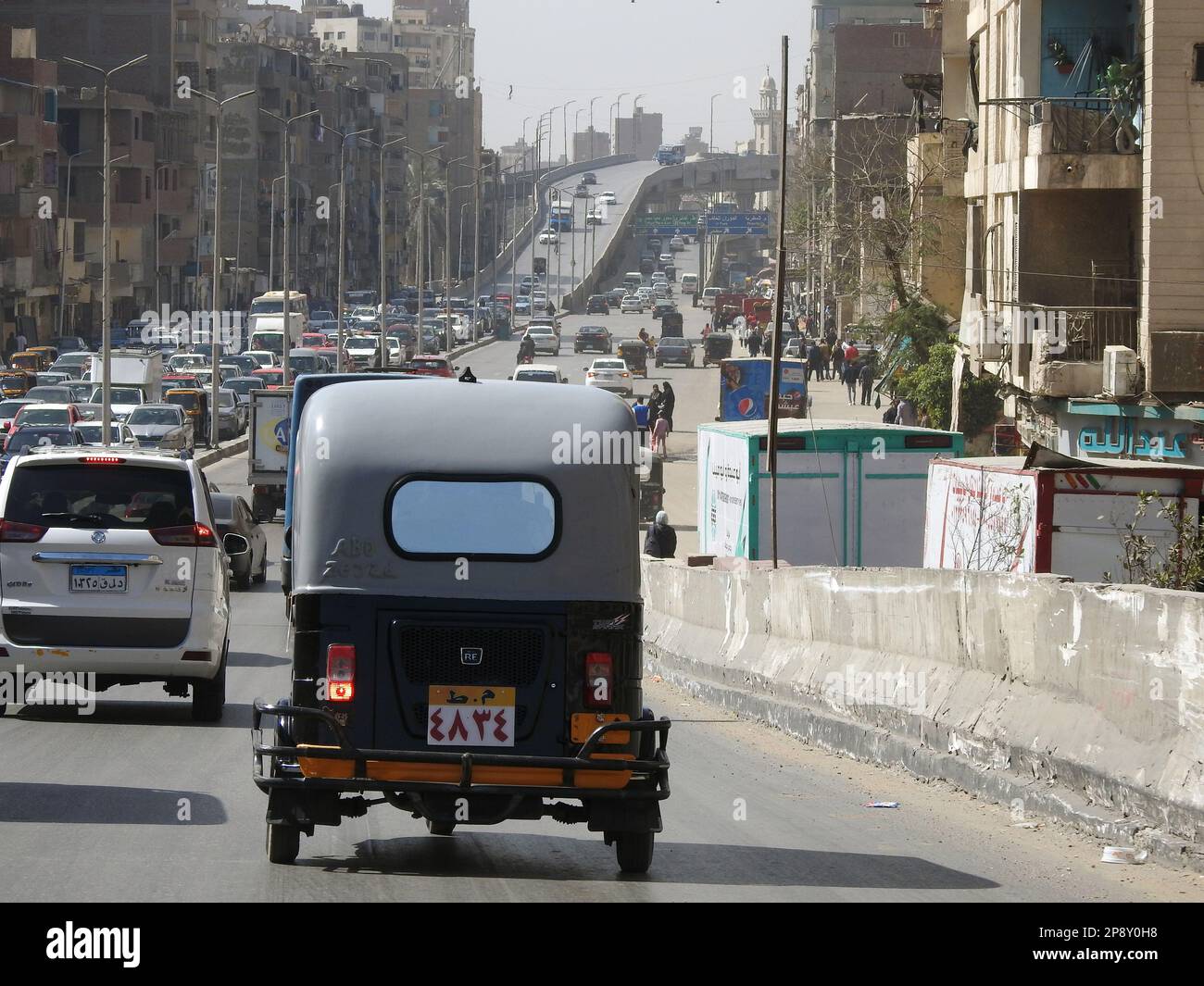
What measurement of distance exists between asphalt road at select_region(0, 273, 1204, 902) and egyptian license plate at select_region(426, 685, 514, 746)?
0.59 m

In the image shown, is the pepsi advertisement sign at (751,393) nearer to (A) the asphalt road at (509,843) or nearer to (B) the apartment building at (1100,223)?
(B) the apartment building at (1100,223)

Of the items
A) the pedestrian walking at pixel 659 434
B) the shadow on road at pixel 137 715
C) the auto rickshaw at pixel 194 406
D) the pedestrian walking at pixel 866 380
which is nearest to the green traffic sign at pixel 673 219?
the pedestrian walking at pixel 866 380

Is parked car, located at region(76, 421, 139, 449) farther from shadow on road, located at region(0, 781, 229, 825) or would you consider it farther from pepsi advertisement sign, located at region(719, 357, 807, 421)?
shadow on road, located at region(0, 781, 229, 825)

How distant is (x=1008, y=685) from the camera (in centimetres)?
1171

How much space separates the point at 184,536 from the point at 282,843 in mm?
5670

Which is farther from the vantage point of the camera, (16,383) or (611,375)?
(611,375)

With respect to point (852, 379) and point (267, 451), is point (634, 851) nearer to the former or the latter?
point (267, 451)

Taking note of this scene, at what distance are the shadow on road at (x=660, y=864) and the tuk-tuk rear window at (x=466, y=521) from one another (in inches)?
55.6

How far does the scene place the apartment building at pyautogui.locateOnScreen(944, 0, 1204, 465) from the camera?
30.1 meters

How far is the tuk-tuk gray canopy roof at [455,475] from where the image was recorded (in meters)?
8.62

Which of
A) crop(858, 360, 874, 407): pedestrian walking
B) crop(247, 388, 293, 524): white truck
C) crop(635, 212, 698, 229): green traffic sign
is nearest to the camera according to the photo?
crop(247, 388, 293, 524): white truck

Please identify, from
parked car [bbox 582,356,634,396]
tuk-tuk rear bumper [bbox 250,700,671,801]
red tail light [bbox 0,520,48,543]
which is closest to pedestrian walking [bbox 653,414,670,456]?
parked car [bbox 582,356,634,396]

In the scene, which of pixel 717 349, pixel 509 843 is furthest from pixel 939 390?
pixel 717 349
